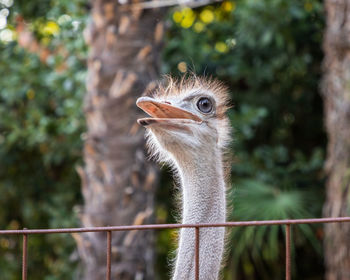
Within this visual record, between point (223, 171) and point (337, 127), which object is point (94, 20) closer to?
point (337, 127)

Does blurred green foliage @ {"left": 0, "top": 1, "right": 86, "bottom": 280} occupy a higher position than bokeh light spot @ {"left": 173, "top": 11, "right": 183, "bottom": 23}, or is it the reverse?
bokeh light spot @ {"left": 173, "top": 11, "right": 183, "bottom": 23}

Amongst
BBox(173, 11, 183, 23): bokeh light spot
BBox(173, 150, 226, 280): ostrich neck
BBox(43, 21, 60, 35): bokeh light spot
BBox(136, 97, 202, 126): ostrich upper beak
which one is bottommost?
BBox(173, 150, 226, 280): ostrich neck

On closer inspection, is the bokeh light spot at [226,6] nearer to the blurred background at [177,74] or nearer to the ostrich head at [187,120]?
the blurred background at [177,74]

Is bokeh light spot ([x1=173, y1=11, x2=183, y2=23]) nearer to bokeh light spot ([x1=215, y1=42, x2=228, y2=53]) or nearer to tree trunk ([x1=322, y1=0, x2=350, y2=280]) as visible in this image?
bokeh light spot ([x1=215, y1=42, x2=228, y2=53])

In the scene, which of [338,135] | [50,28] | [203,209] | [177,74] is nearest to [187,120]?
[203,209]

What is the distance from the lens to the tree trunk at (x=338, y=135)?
14.5 feet

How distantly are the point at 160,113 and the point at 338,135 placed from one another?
2751 millimetres

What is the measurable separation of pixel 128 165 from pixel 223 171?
68.6 inches

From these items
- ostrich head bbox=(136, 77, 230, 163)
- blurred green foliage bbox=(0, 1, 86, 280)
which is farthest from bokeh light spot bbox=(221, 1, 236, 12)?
ostrich head bbox=(136, 77, 230, 163)

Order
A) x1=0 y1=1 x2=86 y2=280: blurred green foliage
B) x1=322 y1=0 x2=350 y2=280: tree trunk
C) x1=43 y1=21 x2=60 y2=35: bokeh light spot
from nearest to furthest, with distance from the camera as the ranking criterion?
1. x1=322 y1=0 x2=350 y2=280: tree trunk
2. x1=0 y1=1 x2=86 y2=280: blurred green foliage
3. x1=43 y1=21 x2=60 y2=35: bokeh light spot

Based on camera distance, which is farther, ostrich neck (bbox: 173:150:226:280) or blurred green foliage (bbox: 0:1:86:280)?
blurred green foliage (bbox: 0:1:86:280)

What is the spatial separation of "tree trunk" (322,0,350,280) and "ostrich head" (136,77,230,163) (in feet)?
6.94

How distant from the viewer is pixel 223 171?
2369 mm

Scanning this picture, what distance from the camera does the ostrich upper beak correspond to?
1.96 metres
